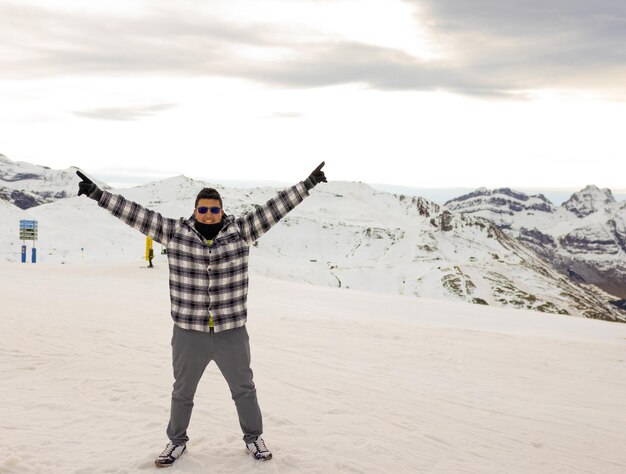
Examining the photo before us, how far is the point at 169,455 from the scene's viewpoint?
5.18 metres

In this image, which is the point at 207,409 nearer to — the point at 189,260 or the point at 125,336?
the point at 189,260

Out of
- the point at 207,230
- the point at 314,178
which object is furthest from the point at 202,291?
the point at 314,178

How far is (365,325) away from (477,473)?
933 centimetres

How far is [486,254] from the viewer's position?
17925cm

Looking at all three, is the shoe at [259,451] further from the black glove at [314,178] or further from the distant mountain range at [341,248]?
the distant mountain range at [341,248]

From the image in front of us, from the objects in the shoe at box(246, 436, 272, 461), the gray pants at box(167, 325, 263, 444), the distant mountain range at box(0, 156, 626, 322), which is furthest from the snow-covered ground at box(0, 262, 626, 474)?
the distant mountain range at box(0, 156, 626, 322)

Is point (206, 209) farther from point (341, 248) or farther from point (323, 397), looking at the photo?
point (341, 248)

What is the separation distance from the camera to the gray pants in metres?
5.02

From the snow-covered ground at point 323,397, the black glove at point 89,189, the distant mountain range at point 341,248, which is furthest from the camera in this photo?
the distant mountain range at point 341,248

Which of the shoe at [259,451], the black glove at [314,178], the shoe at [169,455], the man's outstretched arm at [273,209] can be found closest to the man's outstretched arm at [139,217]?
the man's outstretched arm at [273,209]

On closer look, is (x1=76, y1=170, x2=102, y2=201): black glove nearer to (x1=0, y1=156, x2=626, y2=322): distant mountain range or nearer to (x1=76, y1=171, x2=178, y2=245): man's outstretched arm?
(x1=76, y1=171, x2=178, y2=245): man's outstretched arm

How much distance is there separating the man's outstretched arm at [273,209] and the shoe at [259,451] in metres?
1.88

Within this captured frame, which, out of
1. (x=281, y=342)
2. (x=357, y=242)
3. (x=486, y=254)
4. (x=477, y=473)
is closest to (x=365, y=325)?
(x=281, y=342)

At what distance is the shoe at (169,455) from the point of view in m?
5.11
